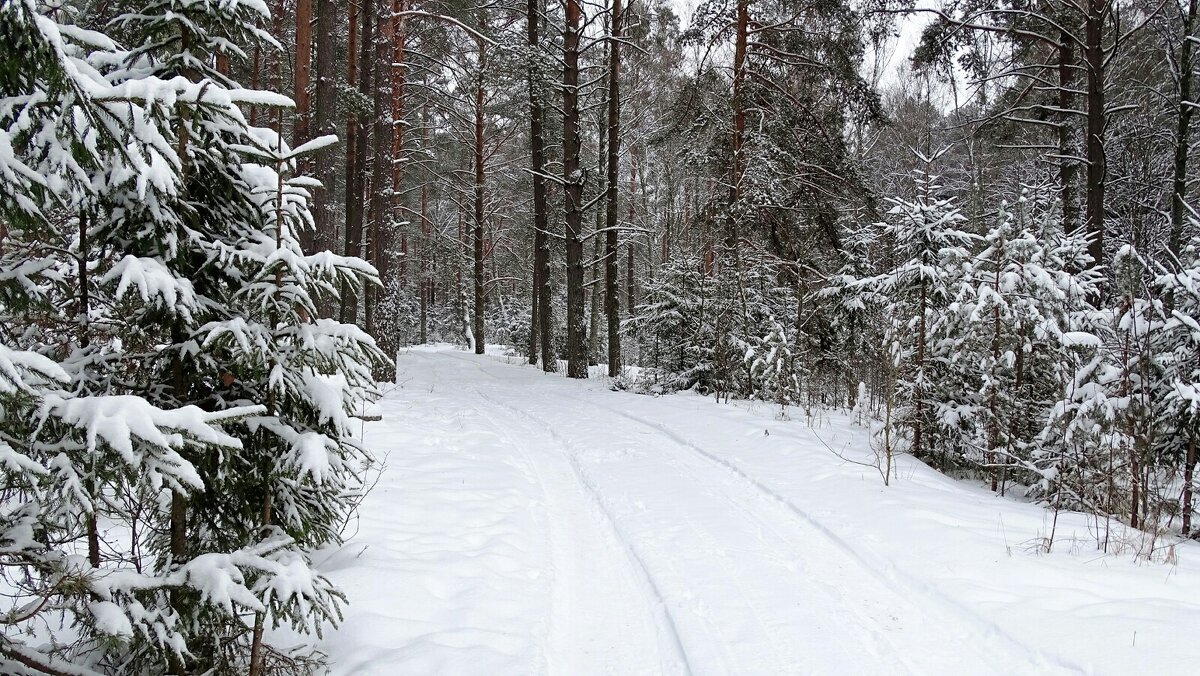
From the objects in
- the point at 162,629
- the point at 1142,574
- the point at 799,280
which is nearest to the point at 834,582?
the point at 1142,574

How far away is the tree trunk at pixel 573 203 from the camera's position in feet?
51.6

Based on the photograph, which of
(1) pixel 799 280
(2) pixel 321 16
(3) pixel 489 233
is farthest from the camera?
(3) pixel 489 233

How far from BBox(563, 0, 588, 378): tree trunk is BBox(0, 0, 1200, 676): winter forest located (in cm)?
180

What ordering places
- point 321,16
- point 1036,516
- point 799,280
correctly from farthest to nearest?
1. point 799,280
2. point 321,16
3. point 1036,516

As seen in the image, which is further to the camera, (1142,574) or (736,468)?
(736,468)

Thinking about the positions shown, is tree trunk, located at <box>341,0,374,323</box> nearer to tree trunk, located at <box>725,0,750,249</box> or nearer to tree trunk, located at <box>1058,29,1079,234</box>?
tree trunk, located at <box>725,0,750,249</box>

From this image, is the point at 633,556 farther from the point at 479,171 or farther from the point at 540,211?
the point at 479,171

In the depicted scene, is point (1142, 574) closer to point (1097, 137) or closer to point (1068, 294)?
point (1068, 294)

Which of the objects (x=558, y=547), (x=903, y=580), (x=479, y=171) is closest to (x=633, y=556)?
(x=558, y=547)

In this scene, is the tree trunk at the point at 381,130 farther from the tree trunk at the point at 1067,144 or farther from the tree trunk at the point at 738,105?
the tree trunk at the point at 1067,144

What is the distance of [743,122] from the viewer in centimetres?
1289

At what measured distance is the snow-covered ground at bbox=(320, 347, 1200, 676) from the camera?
3.34 m

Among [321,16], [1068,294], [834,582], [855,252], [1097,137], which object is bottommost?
[834,582]

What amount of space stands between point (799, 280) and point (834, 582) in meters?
8.27
